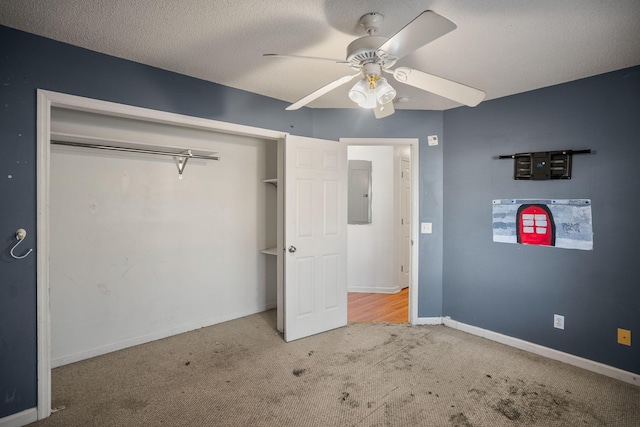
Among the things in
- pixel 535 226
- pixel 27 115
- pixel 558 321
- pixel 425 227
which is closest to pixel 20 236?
pixel 27 115

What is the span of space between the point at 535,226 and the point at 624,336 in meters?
1.02

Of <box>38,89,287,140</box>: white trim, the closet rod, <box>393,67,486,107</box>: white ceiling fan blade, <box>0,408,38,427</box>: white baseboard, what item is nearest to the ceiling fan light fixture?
<box>393,67,486,107</box>: white ceiling fan blade

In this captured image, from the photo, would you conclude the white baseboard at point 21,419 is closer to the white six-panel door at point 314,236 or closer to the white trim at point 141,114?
the white six-panel door at point 314,236

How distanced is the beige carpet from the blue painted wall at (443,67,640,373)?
342 mm

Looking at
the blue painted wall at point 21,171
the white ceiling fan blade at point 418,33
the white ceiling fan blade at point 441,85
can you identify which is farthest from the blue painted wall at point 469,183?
the white ceiling fan blade at point 418,33

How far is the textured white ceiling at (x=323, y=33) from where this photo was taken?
1743mm

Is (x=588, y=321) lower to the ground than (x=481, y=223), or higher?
lower

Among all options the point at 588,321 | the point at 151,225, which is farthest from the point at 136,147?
the point at 588,321

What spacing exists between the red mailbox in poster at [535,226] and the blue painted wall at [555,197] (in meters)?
0.08

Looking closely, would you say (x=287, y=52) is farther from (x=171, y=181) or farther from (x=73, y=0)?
(x=171, y=181)

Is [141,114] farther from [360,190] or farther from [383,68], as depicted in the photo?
[360,190]

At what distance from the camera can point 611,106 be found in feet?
8.46

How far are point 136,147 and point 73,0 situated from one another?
1338 millimetres

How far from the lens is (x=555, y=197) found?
2.85 meters
